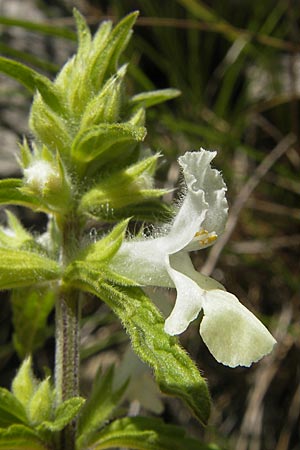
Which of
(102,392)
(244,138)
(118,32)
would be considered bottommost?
(102,392)

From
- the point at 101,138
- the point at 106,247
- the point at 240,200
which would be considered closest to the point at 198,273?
the point at 106,247

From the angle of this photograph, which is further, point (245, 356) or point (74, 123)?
point (74, 123)

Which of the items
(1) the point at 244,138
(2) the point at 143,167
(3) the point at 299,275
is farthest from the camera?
(1) the point at 244,138

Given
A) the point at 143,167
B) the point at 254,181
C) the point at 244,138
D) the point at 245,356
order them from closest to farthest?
the point at 245,356
the point at 143,167
the point at 254,181
the point at 244,138

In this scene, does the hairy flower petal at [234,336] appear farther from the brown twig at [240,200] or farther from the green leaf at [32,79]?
the brown twig at [240,200]

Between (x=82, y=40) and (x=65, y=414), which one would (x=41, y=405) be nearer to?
(x=65, y=414)

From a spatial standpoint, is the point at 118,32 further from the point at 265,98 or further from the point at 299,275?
the point at 265,98

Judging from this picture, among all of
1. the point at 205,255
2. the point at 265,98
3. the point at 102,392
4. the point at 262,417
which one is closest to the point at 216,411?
the point at 262,417

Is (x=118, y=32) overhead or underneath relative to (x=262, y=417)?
overhead
